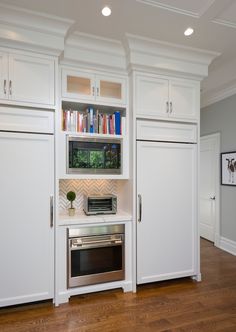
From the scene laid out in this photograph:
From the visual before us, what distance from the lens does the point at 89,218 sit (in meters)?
2.68

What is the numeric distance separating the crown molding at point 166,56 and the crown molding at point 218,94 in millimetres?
1182

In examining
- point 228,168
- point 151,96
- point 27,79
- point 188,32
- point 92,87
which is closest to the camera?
point 27,79

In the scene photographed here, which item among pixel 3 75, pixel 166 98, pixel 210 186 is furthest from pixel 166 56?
pixel 210 186

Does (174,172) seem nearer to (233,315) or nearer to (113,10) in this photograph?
(233,315)

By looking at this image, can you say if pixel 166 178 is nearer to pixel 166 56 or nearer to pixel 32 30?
pixel 166 56

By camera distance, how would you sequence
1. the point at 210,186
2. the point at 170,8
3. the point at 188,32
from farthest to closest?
the point at 210,186
the point at 188,32
the point at 170,8

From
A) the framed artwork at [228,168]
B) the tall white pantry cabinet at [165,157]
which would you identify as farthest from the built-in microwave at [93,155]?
the framed artwork at [228,168]

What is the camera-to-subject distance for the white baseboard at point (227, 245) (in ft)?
13.1

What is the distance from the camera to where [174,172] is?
298 centimetres

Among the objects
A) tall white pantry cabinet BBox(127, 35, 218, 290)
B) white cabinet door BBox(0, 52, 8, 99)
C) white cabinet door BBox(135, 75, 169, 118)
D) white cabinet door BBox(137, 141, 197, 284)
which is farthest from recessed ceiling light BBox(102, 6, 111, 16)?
white cabinet door BBox(137, 141, 197, 284)

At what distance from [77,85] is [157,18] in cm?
114

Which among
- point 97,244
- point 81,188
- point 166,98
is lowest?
point 97,244

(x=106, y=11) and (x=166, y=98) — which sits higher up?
(x=106, y=11)

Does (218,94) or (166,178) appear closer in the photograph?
(166,178)
